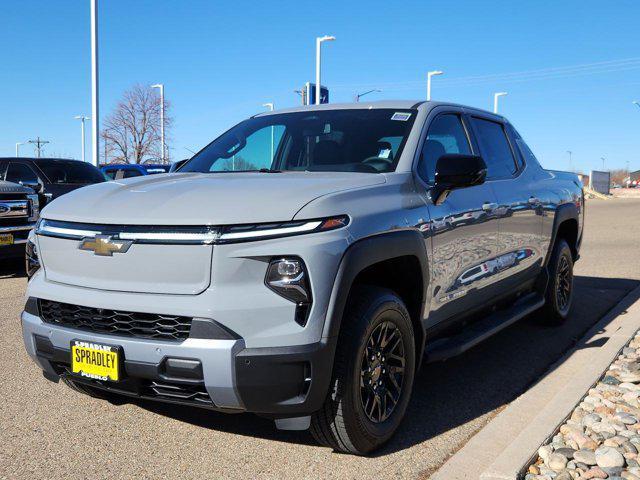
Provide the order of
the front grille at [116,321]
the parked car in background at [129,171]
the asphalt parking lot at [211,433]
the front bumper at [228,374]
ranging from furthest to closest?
the parked car in background at [129,171], the asphalt parking lot at [211,433], the front grille at [116,321], the front bumper at [228,374]

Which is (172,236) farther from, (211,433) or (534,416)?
(534,416)

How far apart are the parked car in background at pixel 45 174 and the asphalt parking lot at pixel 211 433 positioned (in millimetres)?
5348

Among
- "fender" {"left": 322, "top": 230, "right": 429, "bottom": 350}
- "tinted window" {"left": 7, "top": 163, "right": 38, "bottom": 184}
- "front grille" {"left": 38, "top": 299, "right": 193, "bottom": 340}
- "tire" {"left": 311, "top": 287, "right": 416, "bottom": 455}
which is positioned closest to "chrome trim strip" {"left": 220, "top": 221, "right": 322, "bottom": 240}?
"fender" {"left": 322, "top": 230, "right": 429, "bottom": 350}

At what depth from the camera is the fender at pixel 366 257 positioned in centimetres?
290

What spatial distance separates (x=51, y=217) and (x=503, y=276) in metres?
3.08

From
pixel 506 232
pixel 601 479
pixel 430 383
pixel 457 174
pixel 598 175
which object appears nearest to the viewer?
pixel 601 479

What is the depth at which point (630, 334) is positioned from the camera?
5465mm

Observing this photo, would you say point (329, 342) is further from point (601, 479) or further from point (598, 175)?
point (598, 175)

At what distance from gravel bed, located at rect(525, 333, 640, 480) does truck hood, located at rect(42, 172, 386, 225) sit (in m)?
1.60

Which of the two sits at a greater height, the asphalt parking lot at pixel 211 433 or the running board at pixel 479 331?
the running board at pixel 479 331

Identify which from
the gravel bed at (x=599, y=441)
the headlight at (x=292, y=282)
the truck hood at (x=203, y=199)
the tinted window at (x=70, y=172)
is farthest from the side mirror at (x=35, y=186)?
the gravel bed at (x=599, y=441)

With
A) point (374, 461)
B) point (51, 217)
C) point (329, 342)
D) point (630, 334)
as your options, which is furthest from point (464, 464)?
point (630, 334)

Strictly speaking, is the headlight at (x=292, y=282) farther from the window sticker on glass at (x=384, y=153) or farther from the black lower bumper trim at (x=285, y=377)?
the window sticker on glass at (x=384, y=153)

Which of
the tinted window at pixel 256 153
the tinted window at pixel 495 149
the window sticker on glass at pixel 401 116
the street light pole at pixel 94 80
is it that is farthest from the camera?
the street light pole at pixel 94 80
